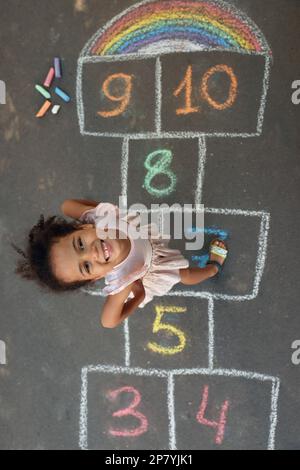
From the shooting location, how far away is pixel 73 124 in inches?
91.9

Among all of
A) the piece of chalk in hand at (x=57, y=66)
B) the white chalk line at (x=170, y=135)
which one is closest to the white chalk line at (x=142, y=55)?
the piece of chalk in hand at (x=57, y=66)

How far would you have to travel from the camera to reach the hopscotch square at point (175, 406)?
2250mm

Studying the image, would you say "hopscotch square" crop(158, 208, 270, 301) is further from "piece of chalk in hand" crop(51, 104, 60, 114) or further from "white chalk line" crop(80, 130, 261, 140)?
"piece of chalk in hand" crop(51, 104, 60, 114)

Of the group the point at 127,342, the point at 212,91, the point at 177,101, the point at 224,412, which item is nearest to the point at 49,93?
the point at 177,101

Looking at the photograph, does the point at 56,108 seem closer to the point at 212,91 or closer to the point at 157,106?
the point at 157,106

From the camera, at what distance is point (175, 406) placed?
7.64ft

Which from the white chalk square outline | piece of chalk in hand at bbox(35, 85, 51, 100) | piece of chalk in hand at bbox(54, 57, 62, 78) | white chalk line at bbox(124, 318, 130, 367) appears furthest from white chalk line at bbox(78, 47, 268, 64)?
white chalk line at bbox(124, 318, 130, 367)

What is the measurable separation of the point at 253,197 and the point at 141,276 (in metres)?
0.70

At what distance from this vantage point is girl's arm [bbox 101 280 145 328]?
1.76m

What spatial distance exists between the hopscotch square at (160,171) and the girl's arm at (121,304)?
559 millimetres

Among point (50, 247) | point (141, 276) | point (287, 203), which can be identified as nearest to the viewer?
point (50, 247)

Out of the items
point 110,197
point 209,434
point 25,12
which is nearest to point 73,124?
point 110,197

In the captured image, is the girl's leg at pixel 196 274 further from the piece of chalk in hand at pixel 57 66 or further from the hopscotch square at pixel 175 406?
the piece of chalk in hand at pixel 57 66
